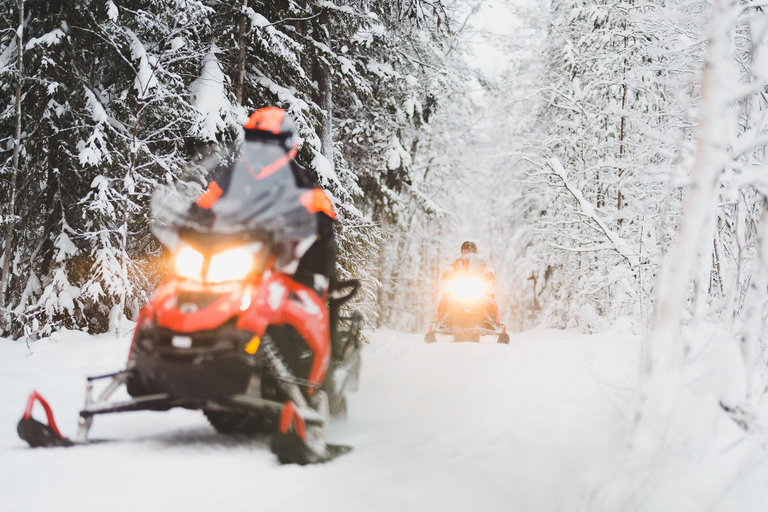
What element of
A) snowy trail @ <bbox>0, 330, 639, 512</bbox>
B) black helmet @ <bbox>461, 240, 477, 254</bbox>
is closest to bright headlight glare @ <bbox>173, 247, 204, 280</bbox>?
snowy trail @ <bbox>0, 330, 639, 512</bbox>

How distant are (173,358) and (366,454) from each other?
4.08 ft

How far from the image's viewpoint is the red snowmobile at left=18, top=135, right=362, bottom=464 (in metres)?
2.93

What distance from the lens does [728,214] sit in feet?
24.1

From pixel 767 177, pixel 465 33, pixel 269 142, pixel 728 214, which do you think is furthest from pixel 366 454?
pixel 465 33

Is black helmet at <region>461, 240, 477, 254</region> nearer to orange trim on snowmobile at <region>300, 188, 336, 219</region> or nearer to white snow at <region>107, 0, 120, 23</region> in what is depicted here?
white snow at <region>107, 0, 120, 23</region>

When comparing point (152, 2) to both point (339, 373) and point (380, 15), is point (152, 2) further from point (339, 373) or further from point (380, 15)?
point (339, 373)

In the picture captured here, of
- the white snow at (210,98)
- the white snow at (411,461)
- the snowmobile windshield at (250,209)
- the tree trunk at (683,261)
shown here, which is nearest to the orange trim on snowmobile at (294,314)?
the snowmobile windshield at (250,209)

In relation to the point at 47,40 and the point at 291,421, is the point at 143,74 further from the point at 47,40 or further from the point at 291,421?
the point at 291,421

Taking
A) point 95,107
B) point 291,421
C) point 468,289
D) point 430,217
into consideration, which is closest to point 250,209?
point 291,421

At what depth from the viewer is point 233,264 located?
306 cm

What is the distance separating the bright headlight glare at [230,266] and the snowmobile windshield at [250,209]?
62 mm

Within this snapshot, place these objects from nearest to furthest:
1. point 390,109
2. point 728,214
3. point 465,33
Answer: point 728,214 < point 390,109 < point 465,33

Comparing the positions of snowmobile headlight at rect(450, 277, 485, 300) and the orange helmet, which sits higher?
the orange helmet

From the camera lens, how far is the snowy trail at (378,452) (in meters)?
2.59
